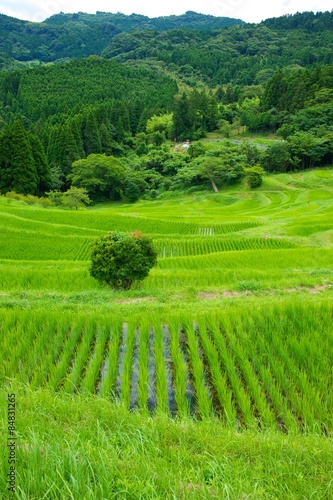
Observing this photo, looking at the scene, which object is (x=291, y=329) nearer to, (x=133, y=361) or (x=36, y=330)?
(x=133, y=361)

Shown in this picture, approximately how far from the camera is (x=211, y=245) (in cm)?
2395

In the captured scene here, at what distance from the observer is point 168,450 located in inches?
111

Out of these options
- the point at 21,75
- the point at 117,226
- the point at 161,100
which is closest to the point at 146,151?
the point at 161,100

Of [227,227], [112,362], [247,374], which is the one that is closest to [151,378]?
[112,362]

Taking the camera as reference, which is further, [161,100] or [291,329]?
[161,100]

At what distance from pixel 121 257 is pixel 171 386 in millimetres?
6250

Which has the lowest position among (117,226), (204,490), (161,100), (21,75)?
(117,226)

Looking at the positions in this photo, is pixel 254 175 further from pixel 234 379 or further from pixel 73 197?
pixel 234 379

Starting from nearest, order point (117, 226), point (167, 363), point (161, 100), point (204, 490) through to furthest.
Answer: point (204, 490) < point (167, 363) < point (117, 226) < point (161, 100)

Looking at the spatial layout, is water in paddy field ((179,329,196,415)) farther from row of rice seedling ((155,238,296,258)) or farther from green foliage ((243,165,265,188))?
green foliage ((243,165,265,188))

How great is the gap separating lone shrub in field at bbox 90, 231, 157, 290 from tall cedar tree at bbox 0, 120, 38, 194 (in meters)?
35.0

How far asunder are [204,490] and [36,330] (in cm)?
555

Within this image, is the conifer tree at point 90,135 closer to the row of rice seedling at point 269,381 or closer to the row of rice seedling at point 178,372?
the row of rice seedling at point 178,372

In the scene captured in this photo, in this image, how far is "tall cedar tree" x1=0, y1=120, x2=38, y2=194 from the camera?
41.2 meters
